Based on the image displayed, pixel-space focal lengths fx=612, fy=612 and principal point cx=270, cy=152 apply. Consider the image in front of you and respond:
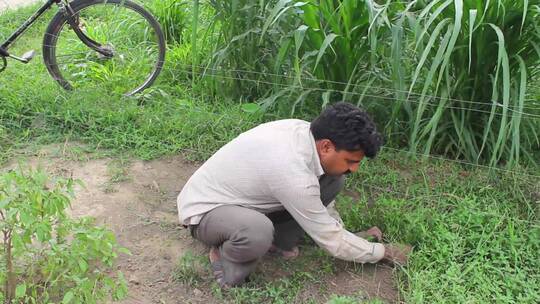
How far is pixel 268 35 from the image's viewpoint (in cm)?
363

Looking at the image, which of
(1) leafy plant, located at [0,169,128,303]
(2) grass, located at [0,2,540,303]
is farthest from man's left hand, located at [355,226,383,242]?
(1) leafy plant, located at [0,169,128,303]

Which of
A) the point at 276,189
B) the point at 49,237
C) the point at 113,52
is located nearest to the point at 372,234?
the point at 276,189

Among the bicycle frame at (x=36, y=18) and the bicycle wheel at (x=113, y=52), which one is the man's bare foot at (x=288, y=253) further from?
the bicycle frame at (x=36, y=18)

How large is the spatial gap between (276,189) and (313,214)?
Answer: 17 cm

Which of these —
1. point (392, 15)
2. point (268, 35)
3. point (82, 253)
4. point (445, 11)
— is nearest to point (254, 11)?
point (268, 35)

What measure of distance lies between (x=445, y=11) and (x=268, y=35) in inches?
43.3

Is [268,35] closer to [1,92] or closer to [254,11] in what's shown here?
[254,11]

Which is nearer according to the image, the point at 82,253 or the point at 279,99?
the point at 82,253

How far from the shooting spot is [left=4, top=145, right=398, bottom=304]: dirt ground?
2590mm

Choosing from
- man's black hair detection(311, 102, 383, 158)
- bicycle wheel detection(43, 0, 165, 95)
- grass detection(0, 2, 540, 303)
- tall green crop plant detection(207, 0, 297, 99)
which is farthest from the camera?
bicycle wheel detection(43, 0, 165, 95)

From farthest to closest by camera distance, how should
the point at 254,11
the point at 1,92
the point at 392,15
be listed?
1. the point at 1,92
2. the point at 254,11
3. the point at 392,15

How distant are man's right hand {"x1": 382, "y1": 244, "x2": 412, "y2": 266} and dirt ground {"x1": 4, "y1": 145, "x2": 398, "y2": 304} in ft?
0.23

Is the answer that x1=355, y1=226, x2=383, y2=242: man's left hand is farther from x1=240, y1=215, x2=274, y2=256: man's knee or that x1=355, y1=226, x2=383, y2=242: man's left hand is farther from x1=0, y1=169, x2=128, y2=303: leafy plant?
x1=0, y1=169, x2=128, y2=303: leafy plant

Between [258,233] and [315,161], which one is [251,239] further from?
[315,161]
